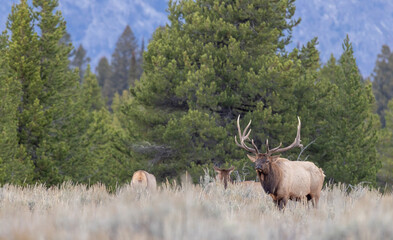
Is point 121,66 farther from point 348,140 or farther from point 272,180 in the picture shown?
point 272,180

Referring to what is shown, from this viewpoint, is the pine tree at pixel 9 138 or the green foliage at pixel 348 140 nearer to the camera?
the pine tree at pixel 9 138

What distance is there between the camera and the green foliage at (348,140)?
21359 mm

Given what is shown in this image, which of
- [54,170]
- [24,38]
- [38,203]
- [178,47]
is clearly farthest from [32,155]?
[38,203]

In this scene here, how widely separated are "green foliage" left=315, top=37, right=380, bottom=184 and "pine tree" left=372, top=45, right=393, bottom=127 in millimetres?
50149

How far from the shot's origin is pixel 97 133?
2930 centimetres

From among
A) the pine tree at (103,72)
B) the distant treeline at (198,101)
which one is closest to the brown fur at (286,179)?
the distant treeline at (198,101)

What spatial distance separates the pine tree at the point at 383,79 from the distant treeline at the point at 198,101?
164ft

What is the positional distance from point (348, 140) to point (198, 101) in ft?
20.5

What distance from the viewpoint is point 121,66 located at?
94.7 m

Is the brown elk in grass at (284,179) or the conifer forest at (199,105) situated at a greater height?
the conifer forest at (199,105)

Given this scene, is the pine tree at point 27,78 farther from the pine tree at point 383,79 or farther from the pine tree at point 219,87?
the pine tree at point 383,79

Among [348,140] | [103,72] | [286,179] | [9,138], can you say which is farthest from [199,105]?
[103,72]

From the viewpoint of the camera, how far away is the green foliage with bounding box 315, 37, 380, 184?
2136 centimetres

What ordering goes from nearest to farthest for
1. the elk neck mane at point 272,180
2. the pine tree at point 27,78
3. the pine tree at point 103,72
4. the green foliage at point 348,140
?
the elk neck mane at point 272,180 < the green foliage at point 348,140 < the pine tree at point 27,78 < the pine tree at point 103,72
